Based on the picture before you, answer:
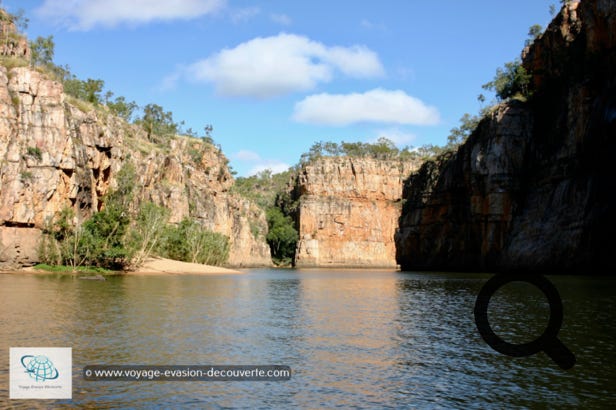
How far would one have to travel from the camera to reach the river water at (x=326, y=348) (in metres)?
12.3

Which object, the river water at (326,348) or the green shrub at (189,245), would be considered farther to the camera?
the green shrub at (189,245)

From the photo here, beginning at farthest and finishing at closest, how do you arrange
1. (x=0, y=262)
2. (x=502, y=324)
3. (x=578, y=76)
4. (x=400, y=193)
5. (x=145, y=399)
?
(x=400, y=193) → (x=578, y=76) → (x=0, y=262) → (x=502, y=324) → (x=145, y=399)

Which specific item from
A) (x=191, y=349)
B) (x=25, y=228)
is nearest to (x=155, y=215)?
(x=25, y=228)

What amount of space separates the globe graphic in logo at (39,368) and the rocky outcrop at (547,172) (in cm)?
5445

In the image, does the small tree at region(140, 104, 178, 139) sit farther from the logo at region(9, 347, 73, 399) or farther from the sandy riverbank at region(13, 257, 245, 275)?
the logo at region(9, 347, 73, 399)

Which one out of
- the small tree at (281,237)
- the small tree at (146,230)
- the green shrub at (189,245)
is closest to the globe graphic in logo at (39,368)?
the small tree at (146,230)

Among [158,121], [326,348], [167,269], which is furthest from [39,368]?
[158,121]

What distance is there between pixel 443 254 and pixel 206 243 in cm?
4027

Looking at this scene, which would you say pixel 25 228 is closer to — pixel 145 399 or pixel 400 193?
pixel 145 399

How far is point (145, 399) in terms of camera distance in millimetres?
12031

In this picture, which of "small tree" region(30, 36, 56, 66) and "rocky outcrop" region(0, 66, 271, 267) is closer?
"rocky outcrop" region(0, 66, 271, 267)

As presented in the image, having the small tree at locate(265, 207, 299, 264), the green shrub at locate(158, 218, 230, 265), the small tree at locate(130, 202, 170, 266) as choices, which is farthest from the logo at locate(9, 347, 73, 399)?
the small tree at locate(265, 207, 299, 264)

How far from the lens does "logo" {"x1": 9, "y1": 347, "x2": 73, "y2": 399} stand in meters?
12.1

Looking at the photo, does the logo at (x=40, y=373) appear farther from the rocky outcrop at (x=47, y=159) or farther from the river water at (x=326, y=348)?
the rocky outcrop at (x=47, y=159)
